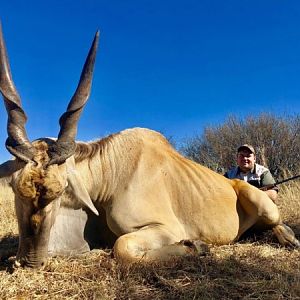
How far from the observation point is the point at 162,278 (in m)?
2.95

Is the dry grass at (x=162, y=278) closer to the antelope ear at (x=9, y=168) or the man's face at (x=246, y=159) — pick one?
the antelope ear at (x=9, y=168)

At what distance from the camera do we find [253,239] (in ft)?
15.1

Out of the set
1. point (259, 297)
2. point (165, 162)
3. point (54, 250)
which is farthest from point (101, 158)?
point (259, 297)

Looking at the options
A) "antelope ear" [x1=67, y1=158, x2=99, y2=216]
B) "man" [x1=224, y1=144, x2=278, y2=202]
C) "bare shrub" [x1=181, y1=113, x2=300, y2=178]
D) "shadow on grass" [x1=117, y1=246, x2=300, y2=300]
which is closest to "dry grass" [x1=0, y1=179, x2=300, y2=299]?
"shadow on grass" [x1=117, y1=246, x2=300, y2=300]

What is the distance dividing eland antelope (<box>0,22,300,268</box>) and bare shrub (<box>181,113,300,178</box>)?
331 inches

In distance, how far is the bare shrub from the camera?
536 inches

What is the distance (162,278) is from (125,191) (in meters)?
1.23

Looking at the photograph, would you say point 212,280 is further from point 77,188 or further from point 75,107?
point 75,107

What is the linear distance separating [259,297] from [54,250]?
1.78 meters

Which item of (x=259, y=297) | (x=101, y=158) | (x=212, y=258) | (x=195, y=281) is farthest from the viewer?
(x=101, y=158)

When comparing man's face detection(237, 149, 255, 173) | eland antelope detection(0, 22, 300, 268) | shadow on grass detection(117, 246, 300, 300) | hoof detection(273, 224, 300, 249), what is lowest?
shadow on grass detection(117, 246, 300, 300)

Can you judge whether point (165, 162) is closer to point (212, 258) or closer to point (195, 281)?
point (212, 258)

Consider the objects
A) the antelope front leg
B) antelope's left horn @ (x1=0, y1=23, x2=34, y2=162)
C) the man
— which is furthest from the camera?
the man

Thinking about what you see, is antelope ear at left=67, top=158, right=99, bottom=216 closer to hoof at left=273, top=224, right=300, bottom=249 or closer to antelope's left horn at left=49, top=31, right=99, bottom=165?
antelope's left horn at left=49, top=31, right=99, bottom=165
